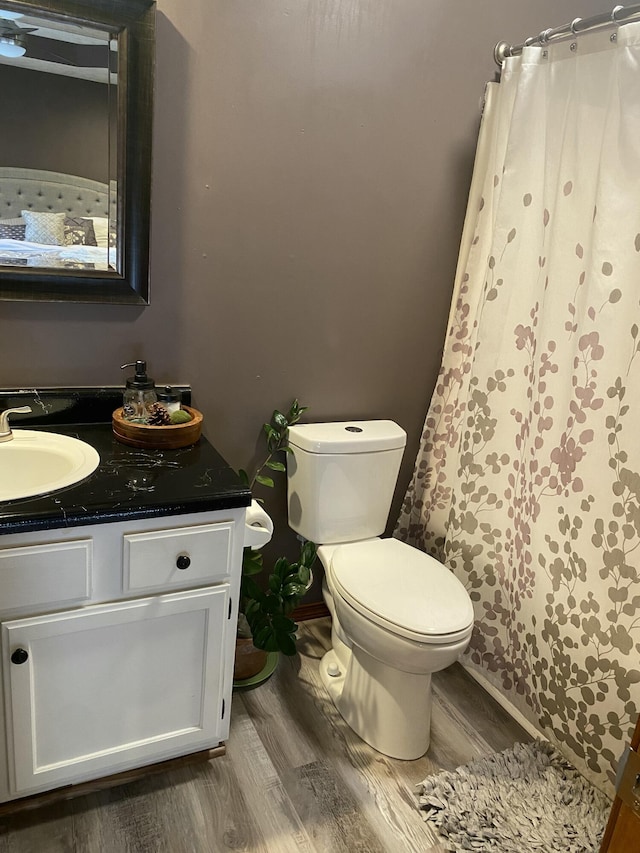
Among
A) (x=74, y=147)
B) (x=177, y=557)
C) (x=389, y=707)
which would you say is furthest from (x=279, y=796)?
(x=74, y=147)

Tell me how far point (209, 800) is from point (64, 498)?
856 millimetres

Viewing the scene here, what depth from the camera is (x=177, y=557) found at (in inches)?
53.5

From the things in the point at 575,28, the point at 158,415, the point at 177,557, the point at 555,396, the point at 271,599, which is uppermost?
the point at 575,28

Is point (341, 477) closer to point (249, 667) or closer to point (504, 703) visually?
point (249, 667)

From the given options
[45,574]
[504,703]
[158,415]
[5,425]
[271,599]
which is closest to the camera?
[45,574]

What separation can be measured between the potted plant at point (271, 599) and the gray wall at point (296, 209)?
7 cm

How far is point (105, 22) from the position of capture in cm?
146

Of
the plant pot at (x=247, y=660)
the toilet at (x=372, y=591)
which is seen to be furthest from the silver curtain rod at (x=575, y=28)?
the plant pot at (x=247, y=660)

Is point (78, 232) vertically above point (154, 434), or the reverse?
point (78, 232)

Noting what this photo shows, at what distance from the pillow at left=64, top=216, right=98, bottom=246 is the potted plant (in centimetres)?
71

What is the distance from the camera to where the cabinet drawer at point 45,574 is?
1.20 metres

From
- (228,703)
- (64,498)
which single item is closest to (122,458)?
(64,498)

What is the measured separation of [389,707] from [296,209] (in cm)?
139

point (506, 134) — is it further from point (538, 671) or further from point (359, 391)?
point (538, 671)
